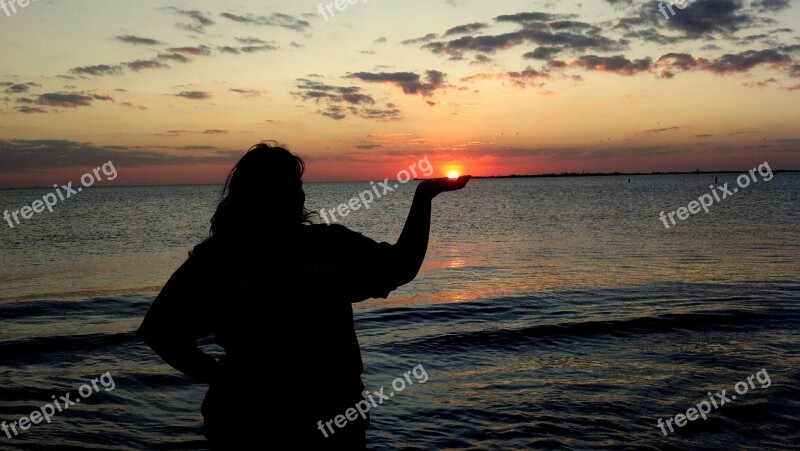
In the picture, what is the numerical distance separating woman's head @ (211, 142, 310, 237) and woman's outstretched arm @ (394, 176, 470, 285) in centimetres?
49

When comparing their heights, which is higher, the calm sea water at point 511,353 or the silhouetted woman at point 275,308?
the silhouetted woman at point 275,308

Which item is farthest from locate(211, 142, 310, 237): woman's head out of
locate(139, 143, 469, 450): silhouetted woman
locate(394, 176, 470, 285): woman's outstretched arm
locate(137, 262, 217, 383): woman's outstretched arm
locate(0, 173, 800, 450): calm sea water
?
locate(0, 173, 800, 450): calm sea water

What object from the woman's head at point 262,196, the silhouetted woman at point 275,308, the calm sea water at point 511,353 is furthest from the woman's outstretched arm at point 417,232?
the calm sea water at point 511,353

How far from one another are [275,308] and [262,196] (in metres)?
0.50

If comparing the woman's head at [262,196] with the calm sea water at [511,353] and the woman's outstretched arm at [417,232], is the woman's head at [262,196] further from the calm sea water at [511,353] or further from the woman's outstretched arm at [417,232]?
the calm sea water at [511,353]

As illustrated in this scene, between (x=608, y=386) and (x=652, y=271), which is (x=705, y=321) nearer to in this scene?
(x=608, y=386)

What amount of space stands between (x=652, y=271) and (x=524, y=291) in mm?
6219

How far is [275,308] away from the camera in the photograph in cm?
250

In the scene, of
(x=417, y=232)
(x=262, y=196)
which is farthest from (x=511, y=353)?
(x=262, y=196)

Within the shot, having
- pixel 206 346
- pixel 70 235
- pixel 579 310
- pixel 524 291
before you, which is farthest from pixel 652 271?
pixel 70 235

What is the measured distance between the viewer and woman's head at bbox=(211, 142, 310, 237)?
2.68m

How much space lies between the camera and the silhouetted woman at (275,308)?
2.50 meters

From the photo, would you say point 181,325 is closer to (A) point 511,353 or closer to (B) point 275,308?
(B) point 275,308

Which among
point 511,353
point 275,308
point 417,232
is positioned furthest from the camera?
point 511,353
